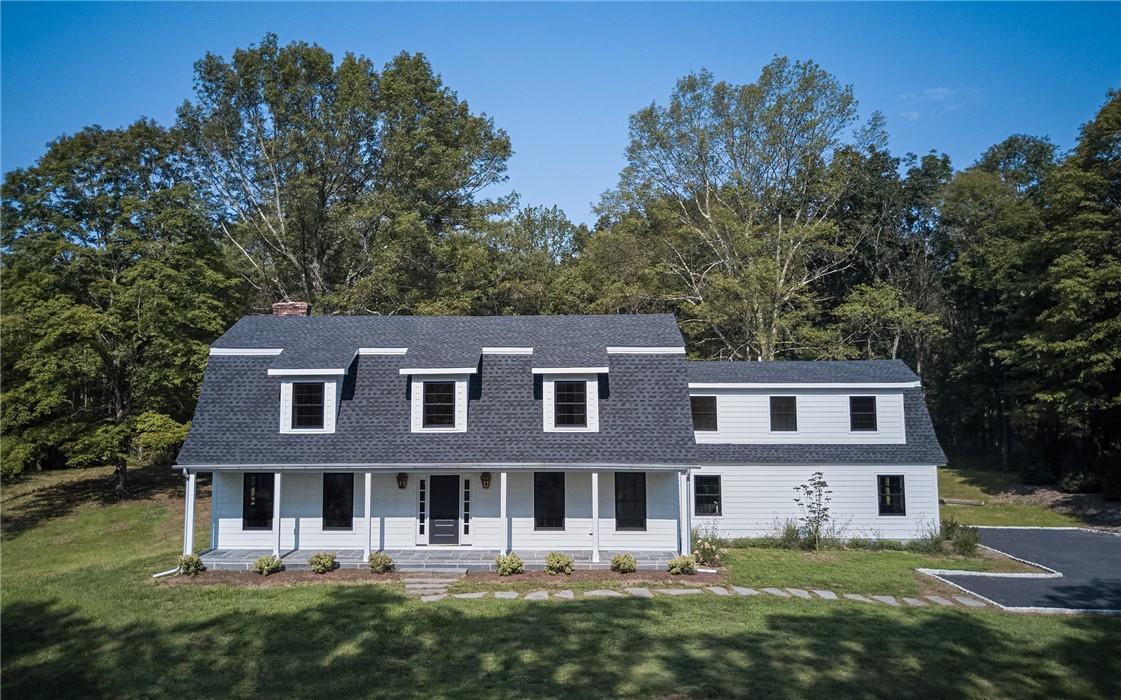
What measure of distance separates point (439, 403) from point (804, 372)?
1222 cm

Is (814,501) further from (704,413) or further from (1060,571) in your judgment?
(1060,571)

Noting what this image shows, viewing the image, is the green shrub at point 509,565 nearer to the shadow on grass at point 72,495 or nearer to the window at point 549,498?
the window at point 549,498

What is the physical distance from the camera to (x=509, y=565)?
16438 mm

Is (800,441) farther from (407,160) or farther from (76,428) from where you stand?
(76,428)

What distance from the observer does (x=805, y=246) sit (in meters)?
35.7

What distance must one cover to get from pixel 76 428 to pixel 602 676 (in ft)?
81.8

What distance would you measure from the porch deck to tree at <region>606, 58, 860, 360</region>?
18439mm

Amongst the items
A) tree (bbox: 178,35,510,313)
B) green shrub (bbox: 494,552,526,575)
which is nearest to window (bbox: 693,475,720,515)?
green shrub (bbox: 494,552,526,575)

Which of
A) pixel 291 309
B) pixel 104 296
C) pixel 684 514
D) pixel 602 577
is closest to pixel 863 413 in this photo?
pixel 684 514

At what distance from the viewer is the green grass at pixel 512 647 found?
9.79 metres

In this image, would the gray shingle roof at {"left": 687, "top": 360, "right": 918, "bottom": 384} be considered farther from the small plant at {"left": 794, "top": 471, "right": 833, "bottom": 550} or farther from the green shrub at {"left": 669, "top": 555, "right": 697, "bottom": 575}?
the green shrub at {"left": 669, "top": 555, "right": 697, "bottom": 575}

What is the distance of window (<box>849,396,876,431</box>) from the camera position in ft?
73.0

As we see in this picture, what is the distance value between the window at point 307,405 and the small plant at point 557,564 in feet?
23.5

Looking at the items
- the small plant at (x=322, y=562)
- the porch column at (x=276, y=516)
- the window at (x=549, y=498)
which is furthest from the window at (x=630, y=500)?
the porch column at (x=276, y=516)
